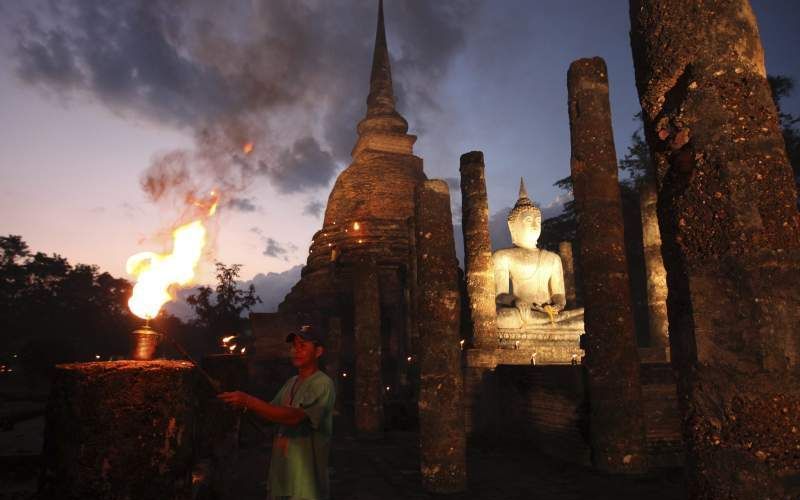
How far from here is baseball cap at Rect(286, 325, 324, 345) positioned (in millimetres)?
3705

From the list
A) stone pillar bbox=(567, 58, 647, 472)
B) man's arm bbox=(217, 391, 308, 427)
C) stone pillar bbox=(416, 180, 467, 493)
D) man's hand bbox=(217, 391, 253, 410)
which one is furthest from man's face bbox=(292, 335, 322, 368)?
stone pillar bbox=(567, 58, 647, 472)

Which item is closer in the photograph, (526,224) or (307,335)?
(307,335)

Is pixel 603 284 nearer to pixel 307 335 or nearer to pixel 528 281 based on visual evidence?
pixel 307 335

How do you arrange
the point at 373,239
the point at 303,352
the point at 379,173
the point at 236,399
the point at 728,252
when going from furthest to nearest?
1. the point at 379,173
2. the point at 373,239
3. the point at 303,352
4. the point at 728,252
5. the point at 236,399

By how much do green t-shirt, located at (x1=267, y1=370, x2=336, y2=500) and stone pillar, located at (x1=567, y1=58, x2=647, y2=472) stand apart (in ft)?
15.6

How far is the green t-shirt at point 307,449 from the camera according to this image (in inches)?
129

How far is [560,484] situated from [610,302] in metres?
2.51

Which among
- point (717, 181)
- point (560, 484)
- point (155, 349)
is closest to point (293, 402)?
point (155, 349)

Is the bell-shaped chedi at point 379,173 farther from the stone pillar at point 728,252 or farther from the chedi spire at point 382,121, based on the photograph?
the stone pillar at point 728,252

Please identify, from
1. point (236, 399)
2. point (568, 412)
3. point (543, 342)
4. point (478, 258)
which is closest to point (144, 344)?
point (236, 399)

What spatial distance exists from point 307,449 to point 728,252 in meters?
2.87

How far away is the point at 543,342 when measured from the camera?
1236cm

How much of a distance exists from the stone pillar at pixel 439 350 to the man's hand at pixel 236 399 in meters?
4.38

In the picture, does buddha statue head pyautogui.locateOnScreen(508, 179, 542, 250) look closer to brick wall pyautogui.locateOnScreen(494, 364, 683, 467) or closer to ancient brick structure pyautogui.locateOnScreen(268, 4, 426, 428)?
ancient brick structure pyautogui.locateOnScreen(268, 4, 426, 428)
